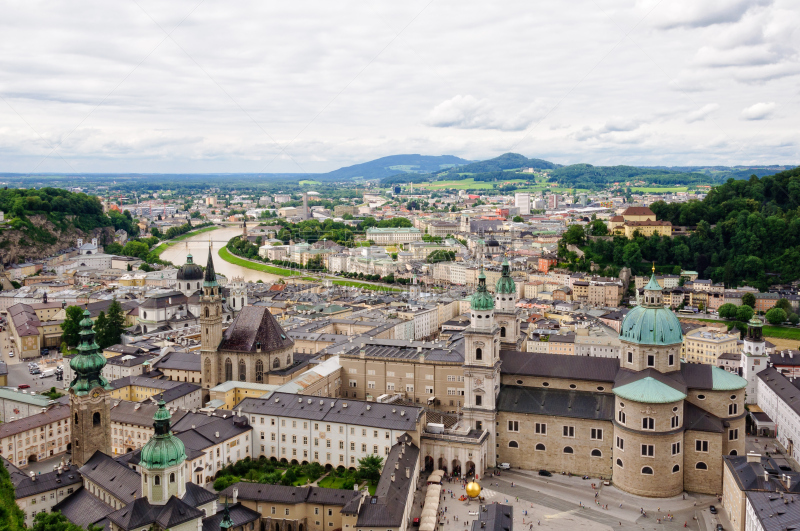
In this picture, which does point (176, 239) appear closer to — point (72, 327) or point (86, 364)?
point (72, 327)

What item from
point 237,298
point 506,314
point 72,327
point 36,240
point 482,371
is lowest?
point 72,327

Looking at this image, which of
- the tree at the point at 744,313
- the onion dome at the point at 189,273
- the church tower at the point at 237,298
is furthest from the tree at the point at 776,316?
the onion dome at the point at 189,273

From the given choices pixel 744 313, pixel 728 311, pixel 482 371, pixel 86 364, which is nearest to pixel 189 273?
pixel 86 364

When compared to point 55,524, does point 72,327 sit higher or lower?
lower

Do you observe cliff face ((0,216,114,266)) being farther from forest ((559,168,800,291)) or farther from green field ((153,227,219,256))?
forest ((559,168,800,291))

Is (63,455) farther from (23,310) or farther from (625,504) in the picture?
(23,310)

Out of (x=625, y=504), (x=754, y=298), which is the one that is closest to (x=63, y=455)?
(x=625, y=504)

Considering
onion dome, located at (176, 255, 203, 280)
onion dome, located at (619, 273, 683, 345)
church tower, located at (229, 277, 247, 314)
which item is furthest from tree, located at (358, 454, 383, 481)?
onion dome, located at (176, 255, 203, 280)
